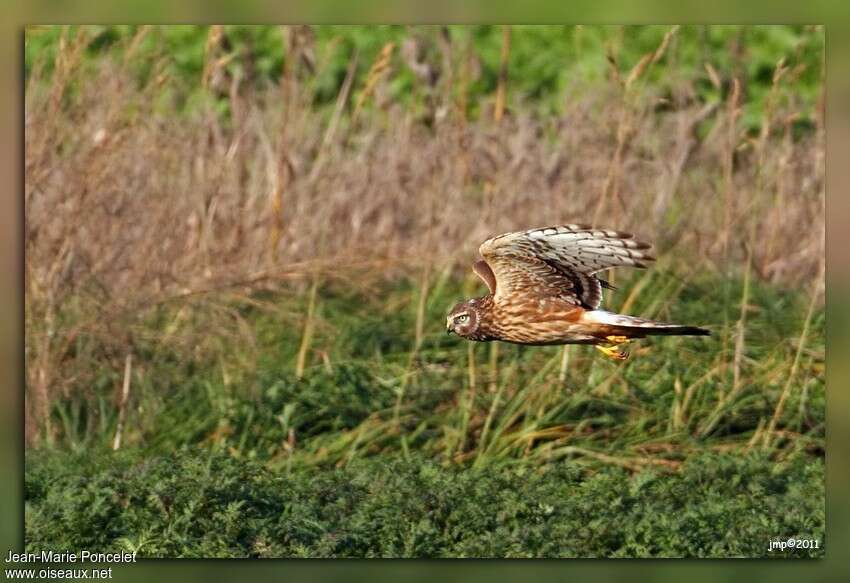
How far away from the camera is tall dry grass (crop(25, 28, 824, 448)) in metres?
7.44

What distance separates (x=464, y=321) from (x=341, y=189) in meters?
2.41

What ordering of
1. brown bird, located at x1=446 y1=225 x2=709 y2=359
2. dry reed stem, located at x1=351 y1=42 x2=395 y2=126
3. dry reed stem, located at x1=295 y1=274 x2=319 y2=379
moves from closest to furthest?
1. brown bird, located at x1=446 y1=225 x2=709 y2=359
2. dry reed stem, located at x1=351 y1=42 x2=395 y2=126
3. dry reed stem, located at x1=295 y1=274 x2=319 y2=379

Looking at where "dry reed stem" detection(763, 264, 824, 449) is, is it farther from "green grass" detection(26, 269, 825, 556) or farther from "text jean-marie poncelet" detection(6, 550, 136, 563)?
"text jean-marie poncelet" detection(6, 550, 136, 563)

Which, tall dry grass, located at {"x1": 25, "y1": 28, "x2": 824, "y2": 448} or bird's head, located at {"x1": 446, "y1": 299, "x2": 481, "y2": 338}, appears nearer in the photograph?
bird's head, located at {"x1": 446, "y1": 299, "x2": 481, "y2": 338}

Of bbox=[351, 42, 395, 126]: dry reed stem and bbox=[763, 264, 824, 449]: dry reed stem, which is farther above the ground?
bbox=[351, 42, 395, 126]: dry reed stem

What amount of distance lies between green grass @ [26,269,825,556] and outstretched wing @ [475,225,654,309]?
119cm

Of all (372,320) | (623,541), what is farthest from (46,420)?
(623,541)

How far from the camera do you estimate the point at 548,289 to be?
18.8 ft

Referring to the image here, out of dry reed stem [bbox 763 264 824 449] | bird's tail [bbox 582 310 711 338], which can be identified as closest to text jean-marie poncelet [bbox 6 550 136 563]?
bird's tail [bbox 582 310 711 338]

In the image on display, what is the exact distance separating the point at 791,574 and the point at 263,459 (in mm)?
2268

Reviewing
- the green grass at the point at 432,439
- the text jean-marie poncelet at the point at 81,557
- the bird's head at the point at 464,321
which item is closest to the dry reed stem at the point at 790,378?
the green grass at the point at 432,439

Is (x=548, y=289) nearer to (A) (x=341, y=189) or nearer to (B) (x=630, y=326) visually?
(B) (x=630, y=326)

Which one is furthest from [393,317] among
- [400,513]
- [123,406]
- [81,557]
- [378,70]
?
[81,557]

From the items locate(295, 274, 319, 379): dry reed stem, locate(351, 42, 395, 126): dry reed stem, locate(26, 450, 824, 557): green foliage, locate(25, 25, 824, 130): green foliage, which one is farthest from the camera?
locate(25, 25, 824, 130): green foliage
